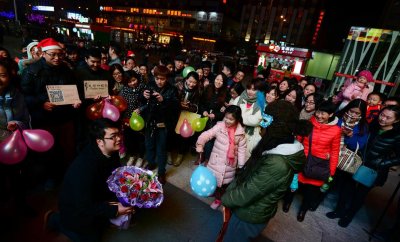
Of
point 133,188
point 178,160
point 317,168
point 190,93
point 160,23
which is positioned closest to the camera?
point 133,188

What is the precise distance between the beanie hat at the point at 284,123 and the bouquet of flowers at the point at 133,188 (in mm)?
1391

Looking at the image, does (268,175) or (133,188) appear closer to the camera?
(268,175)

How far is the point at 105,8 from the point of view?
59344 millimetres

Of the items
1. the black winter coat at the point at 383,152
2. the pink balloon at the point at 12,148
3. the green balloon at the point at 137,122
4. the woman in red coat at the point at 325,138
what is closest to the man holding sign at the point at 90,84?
the green balloon at the point at 137,122

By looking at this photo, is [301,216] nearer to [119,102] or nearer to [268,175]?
[268,175]

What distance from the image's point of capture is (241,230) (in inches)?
87.1

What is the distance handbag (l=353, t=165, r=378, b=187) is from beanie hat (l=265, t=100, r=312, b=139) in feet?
5.91

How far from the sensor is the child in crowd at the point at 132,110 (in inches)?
158

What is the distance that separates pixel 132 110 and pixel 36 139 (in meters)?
1.73

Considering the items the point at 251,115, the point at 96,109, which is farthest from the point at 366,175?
the point at 96,109

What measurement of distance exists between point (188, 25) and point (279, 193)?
53.0 m

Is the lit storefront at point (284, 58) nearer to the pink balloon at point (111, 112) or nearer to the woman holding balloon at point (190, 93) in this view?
the woman holding balloon at point (190, 93)

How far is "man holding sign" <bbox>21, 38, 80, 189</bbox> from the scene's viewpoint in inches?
118

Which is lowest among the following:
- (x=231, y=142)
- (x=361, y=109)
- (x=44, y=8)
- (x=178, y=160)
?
(x=178, y=160)
